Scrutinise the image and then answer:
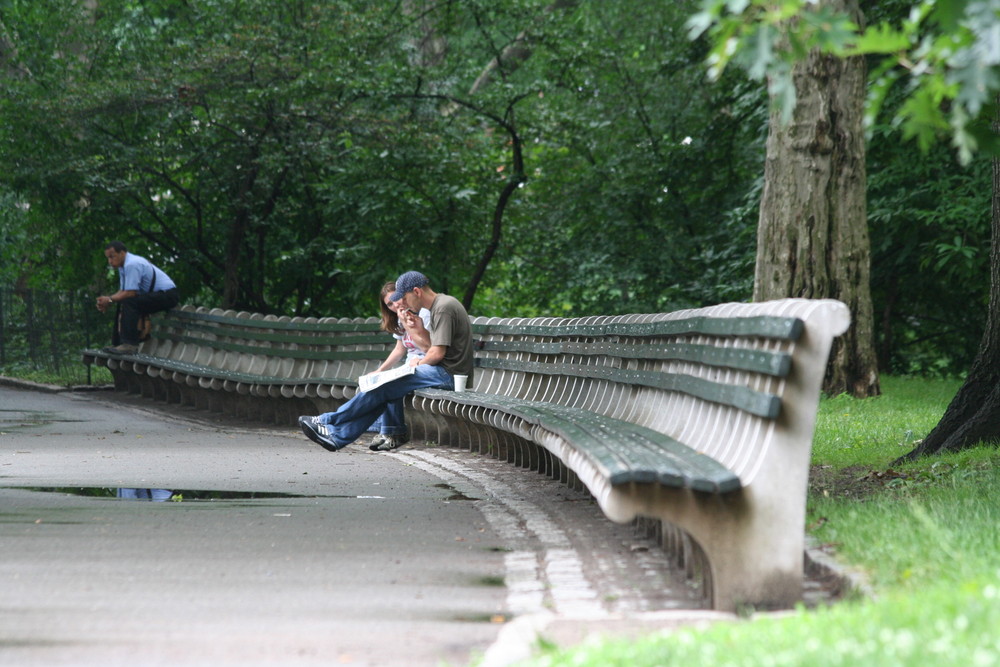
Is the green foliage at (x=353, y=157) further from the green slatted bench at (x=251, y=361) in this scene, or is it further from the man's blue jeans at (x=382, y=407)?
the man's blue jeans at (x=382, y=407)

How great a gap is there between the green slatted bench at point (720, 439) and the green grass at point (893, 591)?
0.33 meters

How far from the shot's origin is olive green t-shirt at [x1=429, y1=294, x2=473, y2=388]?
10891 millimetres

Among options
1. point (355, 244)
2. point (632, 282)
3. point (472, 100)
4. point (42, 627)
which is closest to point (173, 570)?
point (42, 627)

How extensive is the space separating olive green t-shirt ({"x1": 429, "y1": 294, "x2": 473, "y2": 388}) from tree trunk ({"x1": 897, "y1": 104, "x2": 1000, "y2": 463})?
3.89 meters

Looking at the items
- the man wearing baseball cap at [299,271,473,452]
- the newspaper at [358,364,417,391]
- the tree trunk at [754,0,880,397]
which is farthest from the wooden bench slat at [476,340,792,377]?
the tree trunk at [754,0,880,397]

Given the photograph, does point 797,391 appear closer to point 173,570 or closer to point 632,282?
point 173,570

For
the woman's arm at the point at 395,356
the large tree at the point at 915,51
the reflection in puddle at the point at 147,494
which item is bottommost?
the reflection in puddle at the point at 147,494

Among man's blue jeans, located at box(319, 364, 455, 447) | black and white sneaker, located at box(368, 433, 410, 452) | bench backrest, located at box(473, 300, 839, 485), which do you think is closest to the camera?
bench backrest, located at box(473, 300, 839, 485)

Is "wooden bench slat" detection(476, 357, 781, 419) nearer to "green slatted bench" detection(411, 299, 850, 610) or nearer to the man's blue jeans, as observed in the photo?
"green slatted bench" detection(411, 299, 850, 610)

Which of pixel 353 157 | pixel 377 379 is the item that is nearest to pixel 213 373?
pixel 377 379

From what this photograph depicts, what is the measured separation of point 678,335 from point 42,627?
3.47m

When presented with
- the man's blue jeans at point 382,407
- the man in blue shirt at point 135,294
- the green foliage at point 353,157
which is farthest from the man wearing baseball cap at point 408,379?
the green foliage at point 353,157

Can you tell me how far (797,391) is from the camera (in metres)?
4.85

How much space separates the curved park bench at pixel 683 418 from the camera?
485 centimetres
